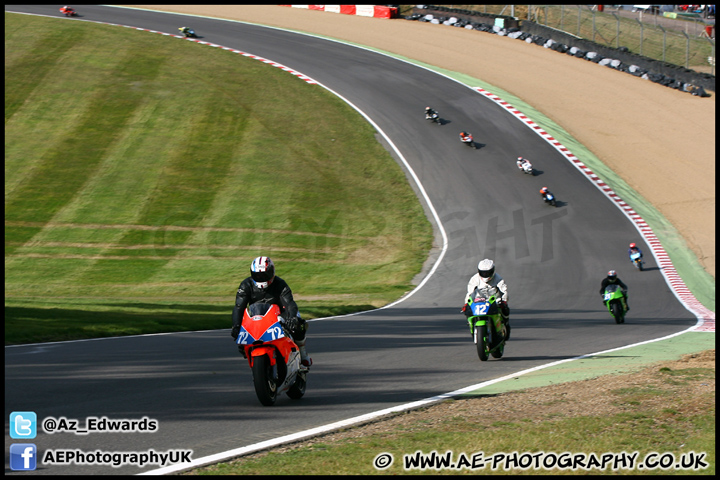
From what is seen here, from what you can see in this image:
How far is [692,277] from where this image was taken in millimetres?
27969

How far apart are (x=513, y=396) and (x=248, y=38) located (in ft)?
171

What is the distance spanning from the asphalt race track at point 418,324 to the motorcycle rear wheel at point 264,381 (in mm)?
169

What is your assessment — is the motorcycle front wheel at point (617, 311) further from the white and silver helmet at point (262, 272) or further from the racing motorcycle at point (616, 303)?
the white and silver helmet at point (262, 272)

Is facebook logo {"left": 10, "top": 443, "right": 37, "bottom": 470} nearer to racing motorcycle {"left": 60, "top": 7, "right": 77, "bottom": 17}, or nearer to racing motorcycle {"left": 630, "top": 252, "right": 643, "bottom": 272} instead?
racing motorcycle {"left": 630, "top": 252, "right": 643, "bottom": 272}

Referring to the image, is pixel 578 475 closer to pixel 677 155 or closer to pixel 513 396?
pixel 513 396

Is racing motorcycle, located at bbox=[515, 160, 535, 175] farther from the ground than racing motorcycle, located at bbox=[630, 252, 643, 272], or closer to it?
farther from the ground

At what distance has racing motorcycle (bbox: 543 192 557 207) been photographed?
111ft

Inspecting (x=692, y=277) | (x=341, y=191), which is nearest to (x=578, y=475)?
(x=692, y=277)

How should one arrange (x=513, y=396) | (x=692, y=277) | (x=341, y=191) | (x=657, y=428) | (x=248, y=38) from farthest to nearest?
(x=248, y=38) < (x=341, y=191) < (x=692, y=277) < (x=513, y=396) < (x=657, y=428)

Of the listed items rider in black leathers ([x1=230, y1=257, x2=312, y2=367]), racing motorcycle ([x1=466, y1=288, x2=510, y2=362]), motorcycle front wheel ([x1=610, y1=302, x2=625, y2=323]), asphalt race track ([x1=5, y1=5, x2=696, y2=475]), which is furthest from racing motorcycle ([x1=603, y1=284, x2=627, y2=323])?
rider in black leathers ([x1=230, y1=257, x2=312, y2=367])

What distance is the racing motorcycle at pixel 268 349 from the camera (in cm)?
885

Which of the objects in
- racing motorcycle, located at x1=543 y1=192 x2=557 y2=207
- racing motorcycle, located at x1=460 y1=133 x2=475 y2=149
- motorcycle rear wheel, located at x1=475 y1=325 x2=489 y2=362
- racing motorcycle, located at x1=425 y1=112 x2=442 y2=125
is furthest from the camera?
racing motorcycle, located at x1=425 y1=112 x2=442 y2=125

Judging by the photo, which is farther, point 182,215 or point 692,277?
point 182,215

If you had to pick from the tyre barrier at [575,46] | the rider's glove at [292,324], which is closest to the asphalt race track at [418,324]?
the rider's glove at [292,324]
